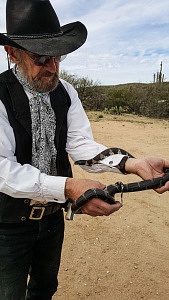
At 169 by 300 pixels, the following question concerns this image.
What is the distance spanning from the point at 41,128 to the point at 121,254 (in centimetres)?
247

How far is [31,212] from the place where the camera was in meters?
2.16

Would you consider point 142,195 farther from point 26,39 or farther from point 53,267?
point 26,39

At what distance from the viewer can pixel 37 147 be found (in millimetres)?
2131

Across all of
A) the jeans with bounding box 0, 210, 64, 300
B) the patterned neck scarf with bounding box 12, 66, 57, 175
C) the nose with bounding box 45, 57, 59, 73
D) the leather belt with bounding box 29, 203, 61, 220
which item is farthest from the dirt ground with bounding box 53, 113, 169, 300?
the nose with bounding box 45, 57, 59, 73

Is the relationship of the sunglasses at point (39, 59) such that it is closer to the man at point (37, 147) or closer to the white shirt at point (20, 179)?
the man at point (37, 147)

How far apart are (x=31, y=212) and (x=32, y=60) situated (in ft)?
3.31

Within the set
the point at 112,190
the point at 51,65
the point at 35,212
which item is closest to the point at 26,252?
the point at 35,212

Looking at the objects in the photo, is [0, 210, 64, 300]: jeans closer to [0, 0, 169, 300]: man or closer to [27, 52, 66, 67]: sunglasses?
[0, 0, 169, 300]: man

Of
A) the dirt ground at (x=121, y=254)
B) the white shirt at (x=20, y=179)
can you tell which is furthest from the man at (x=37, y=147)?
the dirt ground at (x=121, y=254)

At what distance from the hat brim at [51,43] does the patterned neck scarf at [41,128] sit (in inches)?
10.3

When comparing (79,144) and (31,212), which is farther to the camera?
(79,144)

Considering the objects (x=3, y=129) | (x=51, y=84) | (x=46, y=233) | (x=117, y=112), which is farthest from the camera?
(x=117, y=112)

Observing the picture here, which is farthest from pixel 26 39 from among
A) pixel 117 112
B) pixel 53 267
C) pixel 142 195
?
pixel 117 112

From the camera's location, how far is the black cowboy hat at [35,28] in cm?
190
